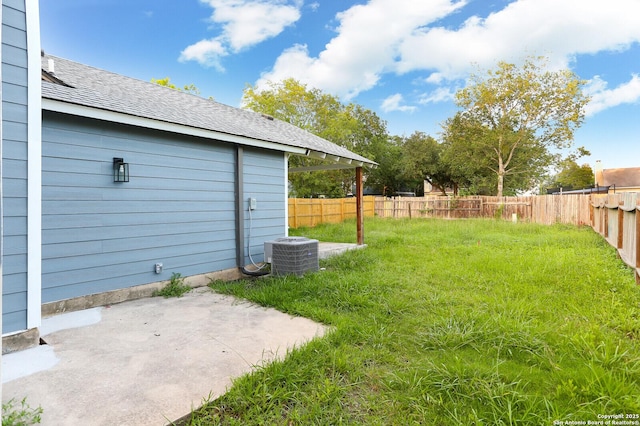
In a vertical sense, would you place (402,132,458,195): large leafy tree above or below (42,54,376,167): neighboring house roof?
above

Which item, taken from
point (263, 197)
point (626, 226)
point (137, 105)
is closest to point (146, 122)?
point (137, 105)

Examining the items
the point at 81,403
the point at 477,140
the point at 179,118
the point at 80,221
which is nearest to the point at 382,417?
the point at 81,403

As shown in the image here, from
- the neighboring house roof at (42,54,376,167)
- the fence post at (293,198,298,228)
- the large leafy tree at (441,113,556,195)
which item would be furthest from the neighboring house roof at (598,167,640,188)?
the neighboring house roof at (42,54,376,167)

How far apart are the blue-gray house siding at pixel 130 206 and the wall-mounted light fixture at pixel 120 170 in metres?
0.04

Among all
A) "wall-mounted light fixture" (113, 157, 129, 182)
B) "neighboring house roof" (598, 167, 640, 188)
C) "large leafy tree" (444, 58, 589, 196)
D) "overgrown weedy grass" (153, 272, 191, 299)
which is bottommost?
"overgrown weedy grass" (153, 272, 191, 299)

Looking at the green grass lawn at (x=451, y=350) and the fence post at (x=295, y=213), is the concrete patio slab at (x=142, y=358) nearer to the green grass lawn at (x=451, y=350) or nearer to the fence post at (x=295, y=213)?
the green grass lawn at (x=451, y=350)

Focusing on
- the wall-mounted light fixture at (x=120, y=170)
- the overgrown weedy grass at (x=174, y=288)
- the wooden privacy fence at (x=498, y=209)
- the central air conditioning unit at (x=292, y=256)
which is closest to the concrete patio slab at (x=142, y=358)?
the overgrown weedy grass at (x=174, y=288)

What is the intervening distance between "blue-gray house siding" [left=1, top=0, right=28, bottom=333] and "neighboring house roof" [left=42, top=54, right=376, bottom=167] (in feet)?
1.84

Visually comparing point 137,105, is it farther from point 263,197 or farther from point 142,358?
point 142,358

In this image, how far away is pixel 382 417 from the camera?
6.00 feet

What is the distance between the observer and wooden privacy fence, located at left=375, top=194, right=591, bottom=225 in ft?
39.1

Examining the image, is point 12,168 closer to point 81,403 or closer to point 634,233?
point 81,403

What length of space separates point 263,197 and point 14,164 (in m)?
3.45

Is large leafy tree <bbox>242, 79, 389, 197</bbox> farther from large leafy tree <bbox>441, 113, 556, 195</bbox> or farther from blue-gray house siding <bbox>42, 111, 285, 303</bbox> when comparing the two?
blue-gray house siding <bbox>42, 111, 285, 303</bbox>
